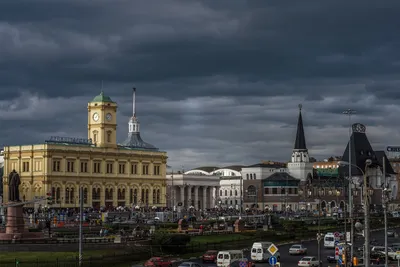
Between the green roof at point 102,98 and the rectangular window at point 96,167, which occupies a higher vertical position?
the green roof at point 102,98

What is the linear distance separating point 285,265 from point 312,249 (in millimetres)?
18786

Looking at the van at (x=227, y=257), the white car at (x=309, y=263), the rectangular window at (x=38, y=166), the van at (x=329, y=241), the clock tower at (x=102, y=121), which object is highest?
the clock tower at (x=102, y=121)

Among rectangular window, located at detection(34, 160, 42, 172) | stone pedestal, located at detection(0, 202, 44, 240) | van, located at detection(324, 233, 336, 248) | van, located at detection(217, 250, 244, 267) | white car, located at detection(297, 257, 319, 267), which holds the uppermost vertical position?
rectangular window, located at detection(34, 160, 42, 172)

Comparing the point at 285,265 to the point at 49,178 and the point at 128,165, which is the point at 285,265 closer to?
the point at 49,178

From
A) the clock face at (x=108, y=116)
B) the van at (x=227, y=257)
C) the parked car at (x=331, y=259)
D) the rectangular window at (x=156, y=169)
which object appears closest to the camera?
the van at (x=227, y=257)

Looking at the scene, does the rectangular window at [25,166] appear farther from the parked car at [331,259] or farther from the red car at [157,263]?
the red car at [157,263]

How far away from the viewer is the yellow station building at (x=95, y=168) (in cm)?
16588

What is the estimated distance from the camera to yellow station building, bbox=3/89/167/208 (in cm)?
16588

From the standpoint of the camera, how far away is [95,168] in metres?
175

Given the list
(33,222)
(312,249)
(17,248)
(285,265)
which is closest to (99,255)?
(17,248)

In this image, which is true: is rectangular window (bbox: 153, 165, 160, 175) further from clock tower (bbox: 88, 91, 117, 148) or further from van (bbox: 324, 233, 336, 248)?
van (bbox: 324, 233, 336, 248)

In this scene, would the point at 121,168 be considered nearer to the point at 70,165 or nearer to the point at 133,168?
the point at 133,168

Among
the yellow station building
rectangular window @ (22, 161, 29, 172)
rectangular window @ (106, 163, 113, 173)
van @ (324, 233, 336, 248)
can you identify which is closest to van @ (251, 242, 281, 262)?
van @ (324, 233, 336, 248)

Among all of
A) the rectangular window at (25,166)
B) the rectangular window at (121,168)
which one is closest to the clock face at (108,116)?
the rectangular window at (121,168)
